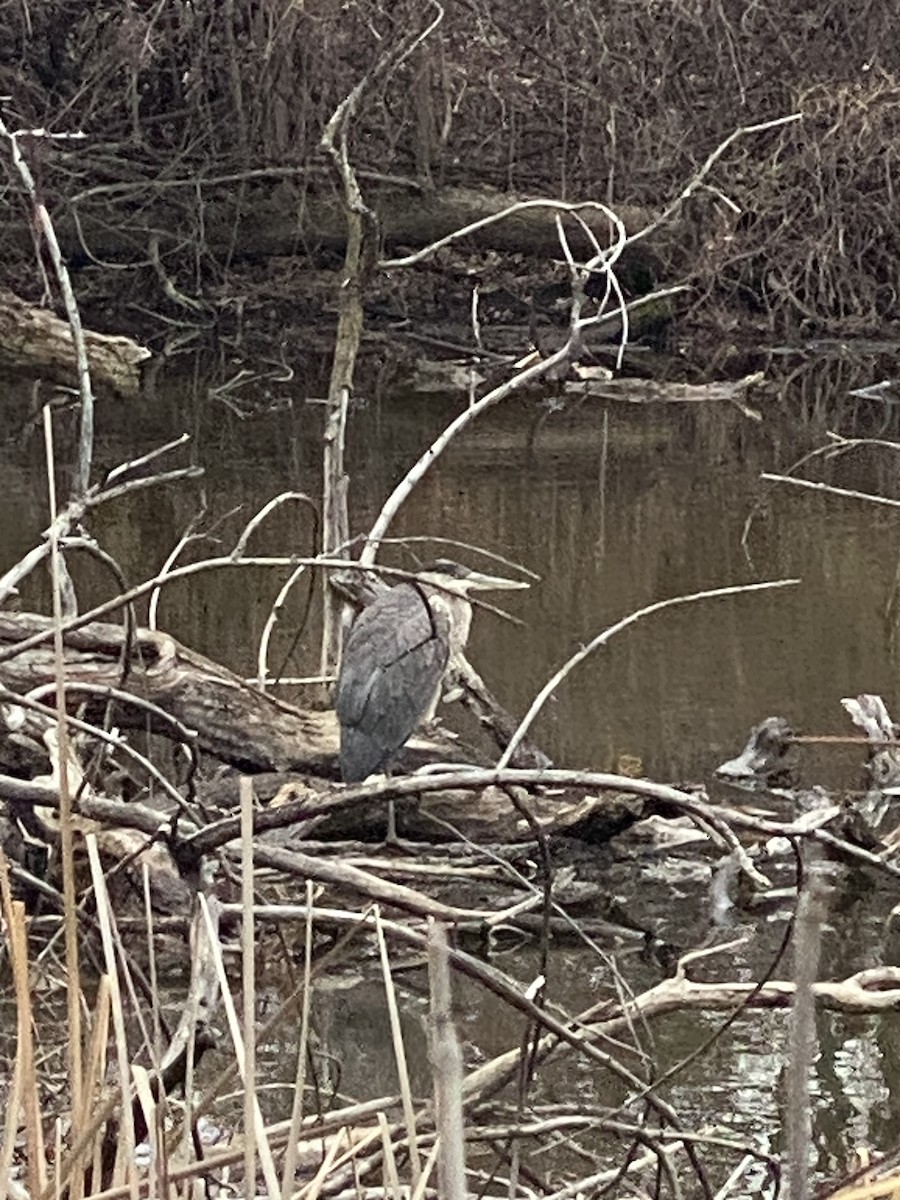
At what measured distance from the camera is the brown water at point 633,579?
4031 mm

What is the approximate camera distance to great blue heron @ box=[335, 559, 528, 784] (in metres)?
4.87

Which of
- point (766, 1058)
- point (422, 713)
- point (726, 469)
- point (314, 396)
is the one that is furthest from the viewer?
point (314, 396)

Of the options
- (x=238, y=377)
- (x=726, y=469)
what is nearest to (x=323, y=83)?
(x=238, y=377)

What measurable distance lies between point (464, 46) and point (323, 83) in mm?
1471

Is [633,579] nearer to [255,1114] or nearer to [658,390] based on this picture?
[658,390]

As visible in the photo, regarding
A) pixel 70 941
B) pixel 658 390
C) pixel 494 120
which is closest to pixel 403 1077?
pixel 70 941

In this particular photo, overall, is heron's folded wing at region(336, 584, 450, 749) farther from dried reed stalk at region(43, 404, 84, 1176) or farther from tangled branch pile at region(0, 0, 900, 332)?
tangled branch pile at region(0, 0, 900, 332)

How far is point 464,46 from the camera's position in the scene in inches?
653

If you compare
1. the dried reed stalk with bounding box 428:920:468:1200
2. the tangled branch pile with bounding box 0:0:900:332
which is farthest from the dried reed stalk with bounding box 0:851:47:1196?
the tangled branch pile with bounding box 0:0:900:332

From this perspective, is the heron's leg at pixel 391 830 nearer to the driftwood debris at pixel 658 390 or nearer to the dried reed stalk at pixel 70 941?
the dried reed stalk at pixel 70 941

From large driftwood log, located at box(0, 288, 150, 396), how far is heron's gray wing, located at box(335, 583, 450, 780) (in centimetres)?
802

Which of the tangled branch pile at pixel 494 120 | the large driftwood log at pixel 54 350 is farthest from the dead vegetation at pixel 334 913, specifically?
the tangled branch pile at pixel 494 120

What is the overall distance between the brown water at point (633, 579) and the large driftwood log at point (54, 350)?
0.29m

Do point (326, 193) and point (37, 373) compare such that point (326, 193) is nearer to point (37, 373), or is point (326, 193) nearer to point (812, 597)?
point (37, 373)
